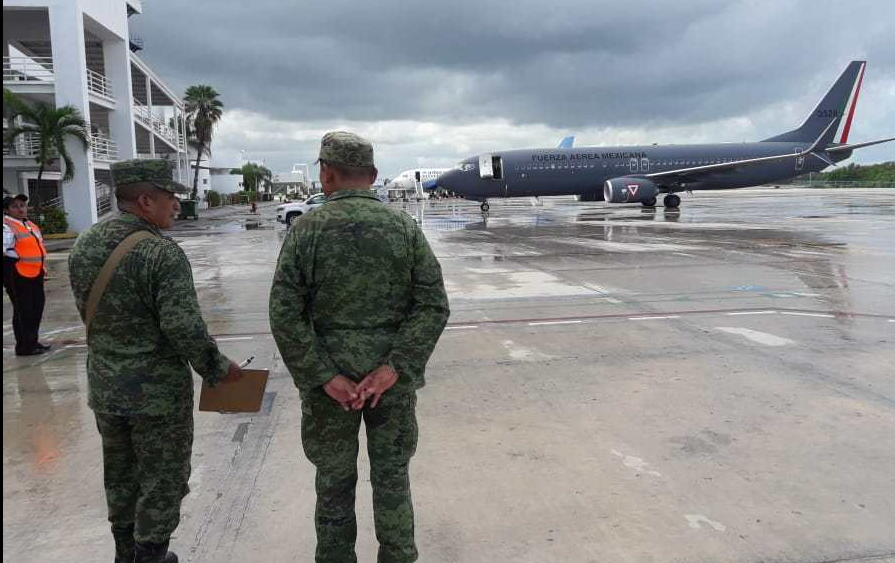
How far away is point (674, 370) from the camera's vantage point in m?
5.95

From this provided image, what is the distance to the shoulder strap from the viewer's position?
2.84 m

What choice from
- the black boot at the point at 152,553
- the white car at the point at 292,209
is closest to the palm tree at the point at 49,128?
the white car at the point at 292,209

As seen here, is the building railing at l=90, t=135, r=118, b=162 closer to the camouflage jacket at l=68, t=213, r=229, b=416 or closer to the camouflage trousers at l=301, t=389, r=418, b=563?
the camouflage jacket at l=68, t=213, r=229, b=416

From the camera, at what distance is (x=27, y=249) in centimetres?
684

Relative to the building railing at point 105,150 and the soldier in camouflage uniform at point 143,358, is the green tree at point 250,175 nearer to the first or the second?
the building railing at point 105,150

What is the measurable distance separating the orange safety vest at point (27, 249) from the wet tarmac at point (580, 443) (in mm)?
949

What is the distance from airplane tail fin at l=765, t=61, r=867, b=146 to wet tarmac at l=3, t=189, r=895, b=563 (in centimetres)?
2979

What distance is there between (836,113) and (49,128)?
121 ft

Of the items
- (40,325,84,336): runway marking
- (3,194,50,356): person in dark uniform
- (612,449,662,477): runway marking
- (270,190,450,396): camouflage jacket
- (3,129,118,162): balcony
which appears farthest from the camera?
(3,129,118,162): balcony

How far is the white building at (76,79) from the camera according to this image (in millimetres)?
23953

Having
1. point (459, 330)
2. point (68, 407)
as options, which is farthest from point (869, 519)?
point (68, 407)

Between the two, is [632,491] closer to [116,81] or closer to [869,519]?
[869,519]

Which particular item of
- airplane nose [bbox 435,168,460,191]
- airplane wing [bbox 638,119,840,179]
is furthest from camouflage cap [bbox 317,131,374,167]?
airplane wing [bbox 638,119,840,179]

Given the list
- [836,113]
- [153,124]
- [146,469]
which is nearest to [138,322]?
[146,469]
